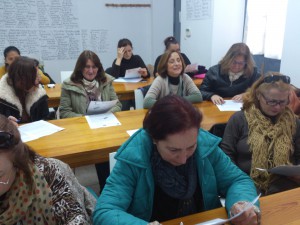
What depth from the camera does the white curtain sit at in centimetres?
375

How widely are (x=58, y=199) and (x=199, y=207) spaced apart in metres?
0.59

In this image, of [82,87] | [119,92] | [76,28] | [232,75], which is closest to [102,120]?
[82,87]

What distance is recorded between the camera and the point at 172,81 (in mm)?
2754

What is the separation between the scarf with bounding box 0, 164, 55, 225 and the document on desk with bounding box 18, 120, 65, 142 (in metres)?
0.86

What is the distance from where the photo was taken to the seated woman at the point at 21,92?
2156 mm

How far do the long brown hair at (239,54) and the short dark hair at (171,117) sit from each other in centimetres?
197

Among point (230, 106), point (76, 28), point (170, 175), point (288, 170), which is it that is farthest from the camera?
point (76, 28)

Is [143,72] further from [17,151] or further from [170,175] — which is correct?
[17,151]

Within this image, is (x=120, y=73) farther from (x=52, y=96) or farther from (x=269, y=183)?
(x=269, y=183)

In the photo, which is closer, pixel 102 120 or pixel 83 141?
pixel 83 141

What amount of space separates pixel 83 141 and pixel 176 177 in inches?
34.2

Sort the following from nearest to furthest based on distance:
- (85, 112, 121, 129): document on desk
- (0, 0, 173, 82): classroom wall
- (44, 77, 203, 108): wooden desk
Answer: (85, 112, 121, 129): document on desk < (44, 77, 203, 108): wooden desk < (0, 0, 173, 82): classroom wall

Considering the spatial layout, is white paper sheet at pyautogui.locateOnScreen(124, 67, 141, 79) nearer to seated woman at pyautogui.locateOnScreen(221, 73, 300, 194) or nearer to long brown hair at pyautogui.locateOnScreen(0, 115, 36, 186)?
seated woman at pyautogui.locateOnScreen(221, 73, 300, 194)

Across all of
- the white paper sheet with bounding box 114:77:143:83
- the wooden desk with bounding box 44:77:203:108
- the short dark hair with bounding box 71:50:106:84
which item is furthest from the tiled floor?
the white paper sheet with bounding box 114:77:143:83
